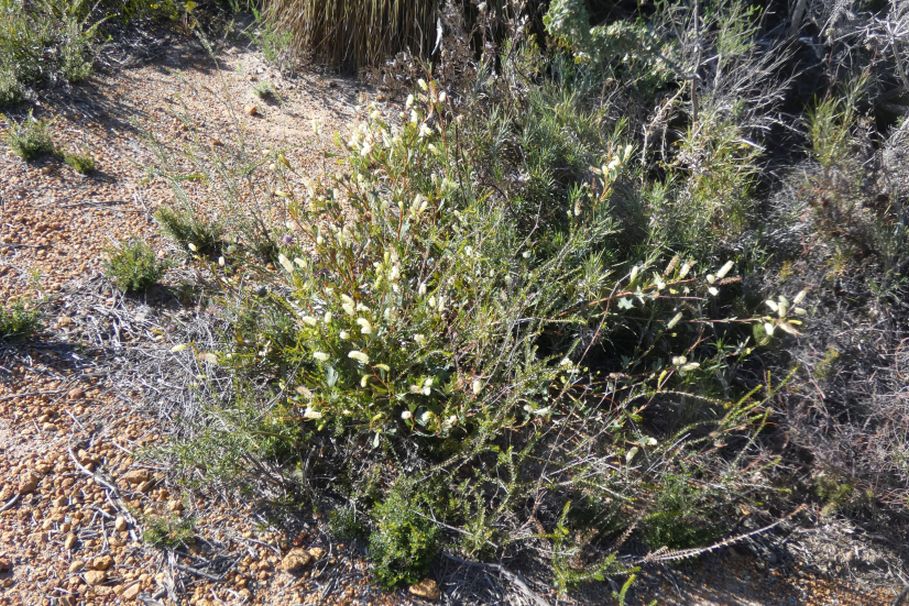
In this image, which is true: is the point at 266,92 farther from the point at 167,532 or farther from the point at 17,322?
the point at 167,532

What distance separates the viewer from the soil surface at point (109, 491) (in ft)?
7.32

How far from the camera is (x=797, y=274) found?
3043 millimetres

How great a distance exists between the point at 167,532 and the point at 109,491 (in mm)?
301

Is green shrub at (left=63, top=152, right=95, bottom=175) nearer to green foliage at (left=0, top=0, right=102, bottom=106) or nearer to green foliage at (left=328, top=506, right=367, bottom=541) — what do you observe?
green foliage at (left=0, top=0, right=102, bottom=106)

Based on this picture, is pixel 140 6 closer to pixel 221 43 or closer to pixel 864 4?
pixel 221 43

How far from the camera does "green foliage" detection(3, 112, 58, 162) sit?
3.52 m

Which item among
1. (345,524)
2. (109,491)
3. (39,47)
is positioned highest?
(39,47)

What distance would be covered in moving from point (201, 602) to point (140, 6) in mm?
4189

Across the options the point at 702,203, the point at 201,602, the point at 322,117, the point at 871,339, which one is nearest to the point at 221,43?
the point at 322,117

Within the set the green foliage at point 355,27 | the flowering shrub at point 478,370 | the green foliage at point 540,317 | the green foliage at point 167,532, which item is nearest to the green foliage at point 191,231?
the green foliage at point 540,317

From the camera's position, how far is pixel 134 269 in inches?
116

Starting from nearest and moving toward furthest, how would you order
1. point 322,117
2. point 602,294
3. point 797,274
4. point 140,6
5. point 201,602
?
point 201,602, point 602,294, point 797,274, point 322,117, point 140,6

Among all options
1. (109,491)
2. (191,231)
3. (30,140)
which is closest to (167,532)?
(109,491)

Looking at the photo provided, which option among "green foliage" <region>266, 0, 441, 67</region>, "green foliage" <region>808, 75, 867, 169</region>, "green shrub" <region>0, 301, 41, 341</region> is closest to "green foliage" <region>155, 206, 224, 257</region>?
"green shrub" <region>0, 301, 41, 341</region>
